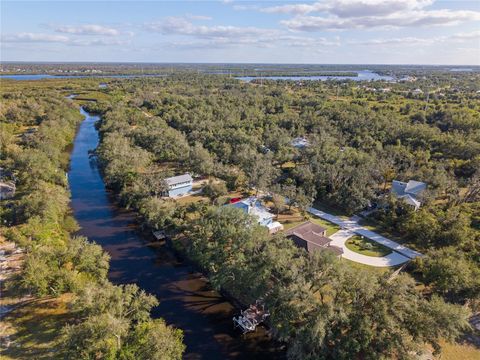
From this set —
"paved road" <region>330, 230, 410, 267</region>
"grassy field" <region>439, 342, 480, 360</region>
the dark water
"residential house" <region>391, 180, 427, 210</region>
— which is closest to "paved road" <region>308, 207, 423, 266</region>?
"paved road" <region>330, 230, 410, 267</region>

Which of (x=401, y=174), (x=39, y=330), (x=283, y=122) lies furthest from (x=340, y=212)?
(x=283, y=122)

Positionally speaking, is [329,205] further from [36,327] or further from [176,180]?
[36,327]

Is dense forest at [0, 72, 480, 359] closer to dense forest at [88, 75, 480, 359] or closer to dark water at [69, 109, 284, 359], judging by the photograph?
dense forest at [88, 75, 480, 359]

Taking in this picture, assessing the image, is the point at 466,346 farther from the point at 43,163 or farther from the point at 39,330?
the point at 43,163

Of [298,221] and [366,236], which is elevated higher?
[298,221]

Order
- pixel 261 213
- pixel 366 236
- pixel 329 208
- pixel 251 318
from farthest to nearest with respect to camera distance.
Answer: pixel 329 208 → pixel 261 213 → pixel 366 236 → pixel 251 318

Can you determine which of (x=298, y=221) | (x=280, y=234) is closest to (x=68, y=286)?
(x=280, y=234)
